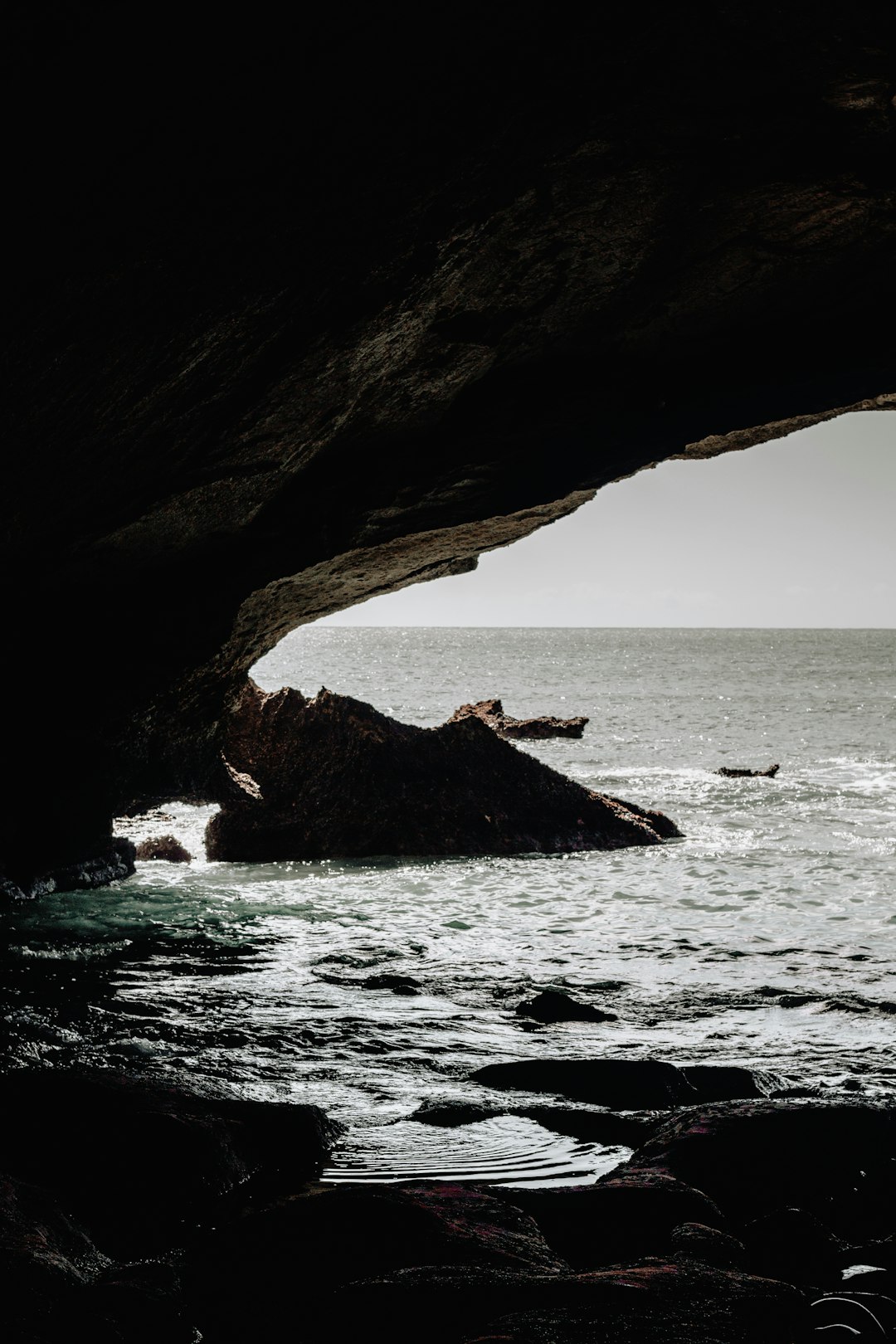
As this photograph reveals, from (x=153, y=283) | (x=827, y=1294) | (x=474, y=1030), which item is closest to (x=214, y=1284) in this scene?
(x=827, y=1294)

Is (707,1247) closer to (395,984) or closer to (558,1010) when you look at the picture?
(558,1010)

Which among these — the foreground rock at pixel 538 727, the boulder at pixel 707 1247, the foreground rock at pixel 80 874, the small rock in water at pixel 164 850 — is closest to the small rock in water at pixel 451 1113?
the boulder at pixel 707 1247

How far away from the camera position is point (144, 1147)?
4.21 m

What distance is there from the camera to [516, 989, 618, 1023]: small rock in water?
6918mm

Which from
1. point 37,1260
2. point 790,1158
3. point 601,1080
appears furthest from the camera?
point 601,1080

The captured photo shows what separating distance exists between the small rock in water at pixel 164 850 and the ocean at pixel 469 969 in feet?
1.28

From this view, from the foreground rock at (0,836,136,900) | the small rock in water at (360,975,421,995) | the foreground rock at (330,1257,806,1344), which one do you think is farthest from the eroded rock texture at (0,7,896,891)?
the foreground rock at (330,1257,806,1344)

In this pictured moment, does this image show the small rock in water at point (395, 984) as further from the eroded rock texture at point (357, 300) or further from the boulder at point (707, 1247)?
the eroded rock texture at point (357, 300)

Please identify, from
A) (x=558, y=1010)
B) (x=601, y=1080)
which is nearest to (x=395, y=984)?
(x=558, y=1010)

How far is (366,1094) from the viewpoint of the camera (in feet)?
17.9

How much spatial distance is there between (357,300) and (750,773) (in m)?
17.0

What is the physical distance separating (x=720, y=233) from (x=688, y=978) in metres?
6.08

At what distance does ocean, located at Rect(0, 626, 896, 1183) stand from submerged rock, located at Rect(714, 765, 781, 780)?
9.22 ft

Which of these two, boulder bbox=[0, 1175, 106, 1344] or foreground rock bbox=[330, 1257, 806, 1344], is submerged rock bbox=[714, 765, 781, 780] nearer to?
foreground rock bbox=[330, 1257, 806, 1344]
